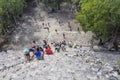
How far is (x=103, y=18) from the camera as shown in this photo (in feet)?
167

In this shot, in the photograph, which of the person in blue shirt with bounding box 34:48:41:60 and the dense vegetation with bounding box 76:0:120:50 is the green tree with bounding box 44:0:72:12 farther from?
the person in blue shirt with bounding box 34:48:41:60

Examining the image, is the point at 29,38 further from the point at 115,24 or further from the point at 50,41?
the point at 115,24

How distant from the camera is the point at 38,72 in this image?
3569 cm

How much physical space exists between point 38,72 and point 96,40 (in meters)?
26.4

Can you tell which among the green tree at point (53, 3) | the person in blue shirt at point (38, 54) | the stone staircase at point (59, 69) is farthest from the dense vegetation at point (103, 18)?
the green tree at point (53, 3)

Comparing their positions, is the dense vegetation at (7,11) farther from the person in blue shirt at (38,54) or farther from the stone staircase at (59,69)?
the person in blue shirt at (38,54)

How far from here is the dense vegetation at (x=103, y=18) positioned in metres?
49.6

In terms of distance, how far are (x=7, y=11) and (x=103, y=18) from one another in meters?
21.8

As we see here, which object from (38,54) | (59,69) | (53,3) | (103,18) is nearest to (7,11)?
(53,3)

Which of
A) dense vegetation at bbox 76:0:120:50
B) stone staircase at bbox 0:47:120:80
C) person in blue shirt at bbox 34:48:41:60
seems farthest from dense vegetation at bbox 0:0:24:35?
person in blue shirt at bbox 34:48:41:60

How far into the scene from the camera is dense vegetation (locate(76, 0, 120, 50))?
163ft

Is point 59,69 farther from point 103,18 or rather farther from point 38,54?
point 103,18

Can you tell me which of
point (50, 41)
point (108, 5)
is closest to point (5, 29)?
point (50, 41)

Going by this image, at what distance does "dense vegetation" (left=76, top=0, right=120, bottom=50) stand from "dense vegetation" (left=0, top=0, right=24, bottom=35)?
15.3m
